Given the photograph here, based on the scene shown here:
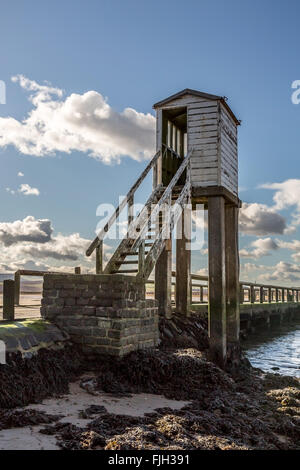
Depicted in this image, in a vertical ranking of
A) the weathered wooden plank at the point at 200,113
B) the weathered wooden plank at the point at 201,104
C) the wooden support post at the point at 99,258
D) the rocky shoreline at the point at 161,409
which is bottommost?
the rocky shoreline at the point at 161,409

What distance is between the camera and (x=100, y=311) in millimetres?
8766

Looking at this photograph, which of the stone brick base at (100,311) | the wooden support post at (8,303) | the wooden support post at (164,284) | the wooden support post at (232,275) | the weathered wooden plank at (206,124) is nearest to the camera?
the stone brick base at (100,311)

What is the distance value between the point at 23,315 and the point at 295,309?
100 feet

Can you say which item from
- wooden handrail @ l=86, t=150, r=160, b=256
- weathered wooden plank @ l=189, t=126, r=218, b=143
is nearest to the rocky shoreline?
wooden handrail @ l=86, t=150, r=160, b=256

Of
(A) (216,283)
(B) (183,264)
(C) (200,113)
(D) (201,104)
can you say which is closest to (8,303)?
(A) (216,283)

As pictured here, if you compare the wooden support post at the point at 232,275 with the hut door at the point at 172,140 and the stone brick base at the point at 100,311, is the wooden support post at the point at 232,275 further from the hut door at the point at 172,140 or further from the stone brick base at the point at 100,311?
the stone brick base at the point at 100,311

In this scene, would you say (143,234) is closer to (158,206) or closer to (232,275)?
(158,206)

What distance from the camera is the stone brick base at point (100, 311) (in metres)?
8.56

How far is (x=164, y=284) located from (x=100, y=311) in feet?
17.0

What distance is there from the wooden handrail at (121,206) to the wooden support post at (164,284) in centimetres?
245

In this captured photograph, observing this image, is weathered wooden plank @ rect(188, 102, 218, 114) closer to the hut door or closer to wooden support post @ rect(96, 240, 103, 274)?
the hut door

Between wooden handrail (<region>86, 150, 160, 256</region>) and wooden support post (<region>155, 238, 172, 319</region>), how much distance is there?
8.05ft

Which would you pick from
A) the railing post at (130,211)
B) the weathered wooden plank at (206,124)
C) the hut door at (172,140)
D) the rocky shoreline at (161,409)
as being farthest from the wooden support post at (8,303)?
the weathered wooden plank at (206,124)
